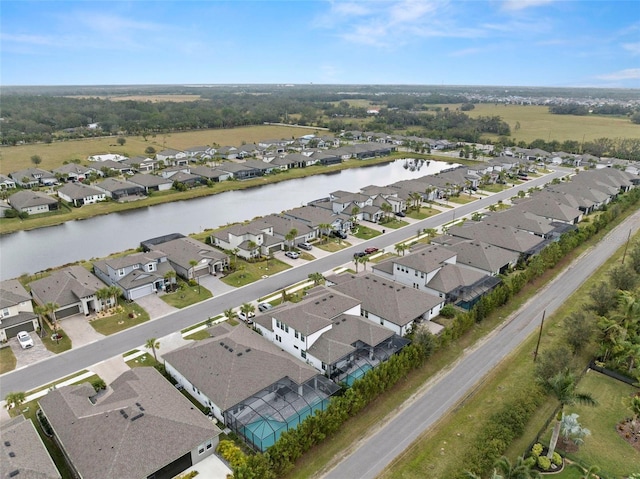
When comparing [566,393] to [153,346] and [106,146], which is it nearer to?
[153,346]

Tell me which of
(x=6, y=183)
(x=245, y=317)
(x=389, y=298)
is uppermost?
(x=6, y=183)

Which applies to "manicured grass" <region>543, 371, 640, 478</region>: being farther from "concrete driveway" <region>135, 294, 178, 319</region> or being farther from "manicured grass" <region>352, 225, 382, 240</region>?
"manicured grass" <region>352, 225, 382, 240</region>

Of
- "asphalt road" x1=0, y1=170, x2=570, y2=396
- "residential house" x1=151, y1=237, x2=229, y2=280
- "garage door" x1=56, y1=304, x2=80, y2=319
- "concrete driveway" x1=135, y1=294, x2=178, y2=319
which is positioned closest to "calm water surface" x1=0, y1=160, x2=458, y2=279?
"residential house" x1=151, y1=237, x2=229, y2=280

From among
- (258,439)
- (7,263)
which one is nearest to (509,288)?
(258,439)

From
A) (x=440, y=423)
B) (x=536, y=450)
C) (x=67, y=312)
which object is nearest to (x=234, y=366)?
(x=440, y=423)

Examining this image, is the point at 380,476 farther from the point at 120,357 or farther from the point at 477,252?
the point at 477,252

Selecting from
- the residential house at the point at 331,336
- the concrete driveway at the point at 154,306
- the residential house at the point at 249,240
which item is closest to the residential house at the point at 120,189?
the residential house at the point at 249,240
